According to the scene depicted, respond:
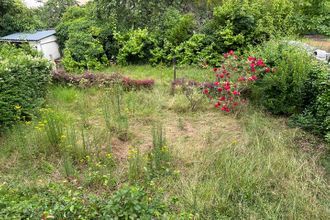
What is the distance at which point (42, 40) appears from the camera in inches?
343

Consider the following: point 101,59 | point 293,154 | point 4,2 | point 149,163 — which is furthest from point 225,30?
point 4,2

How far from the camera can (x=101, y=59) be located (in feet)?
28.3

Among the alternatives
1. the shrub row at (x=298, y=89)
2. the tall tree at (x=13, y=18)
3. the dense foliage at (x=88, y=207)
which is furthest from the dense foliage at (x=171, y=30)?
the dense foliage at (x=88, y=207)

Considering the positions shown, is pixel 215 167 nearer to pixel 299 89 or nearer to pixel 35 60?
pixel 299 89

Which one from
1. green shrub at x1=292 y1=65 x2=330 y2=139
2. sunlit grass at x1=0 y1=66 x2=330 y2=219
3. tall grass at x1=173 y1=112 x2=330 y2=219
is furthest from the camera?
green shrub at x1=292 y1=65 x2=330 y2=139

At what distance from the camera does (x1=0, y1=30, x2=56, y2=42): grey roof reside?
8.62 metres

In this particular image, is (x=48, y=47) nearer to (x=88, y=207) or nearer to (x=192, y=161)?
(x=192, y=161)

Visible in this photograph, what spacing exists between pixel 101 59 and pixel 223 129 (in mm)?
5032

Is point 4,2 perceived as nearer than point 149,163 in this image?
No

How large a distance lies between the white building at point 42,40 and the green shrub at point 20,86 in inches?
108

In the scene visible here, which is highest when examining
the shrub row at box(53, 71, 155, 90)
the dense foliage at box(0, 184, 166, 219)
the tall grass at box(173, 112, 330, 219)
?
the shrub row at box(53, 71, 155, 90)

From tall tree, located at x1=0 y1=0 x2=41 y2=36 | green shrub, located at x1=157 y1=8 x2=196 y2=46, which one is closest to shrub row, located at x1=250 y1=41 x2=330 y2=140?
green shrub, located at x1=157 y1=8 x2=196 y2=46

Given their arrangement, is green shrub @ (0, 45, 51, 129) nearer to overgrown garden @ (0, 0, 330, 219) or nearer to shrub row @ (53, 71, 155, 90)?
overgrown garden @ (0, 0, 330, 219)

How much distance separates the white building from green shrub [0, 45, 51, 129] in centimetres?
273
